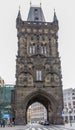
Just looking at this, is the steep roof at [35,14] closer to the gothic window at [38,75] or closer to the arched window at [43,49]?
the arched window at [43,49]

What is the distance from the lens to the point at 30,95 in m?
57.0

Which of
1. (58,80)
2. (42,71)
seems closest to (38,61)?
(42,71)

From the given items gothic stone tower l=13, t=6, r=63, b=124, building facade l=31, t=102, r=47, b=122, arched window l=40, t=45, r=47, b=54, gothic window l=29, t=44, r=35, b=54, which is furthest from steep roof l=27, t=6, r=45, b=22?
building facade l=31, t=102, r=47, b=122

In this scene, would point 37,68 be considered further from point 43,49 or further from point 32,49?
point 43,49

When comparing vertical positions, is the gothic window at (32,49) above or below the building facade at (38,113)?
above

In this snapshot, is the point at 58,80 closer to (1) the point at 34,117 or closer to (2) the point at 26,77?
(2) the point at 26,77

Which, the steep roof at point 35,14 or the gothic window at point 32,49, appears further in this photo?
the steep roof at point 35,14

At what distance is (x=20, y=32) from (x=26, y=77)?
11641 millimetres

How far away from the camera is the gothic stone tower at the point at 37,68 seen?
5697 centimetres

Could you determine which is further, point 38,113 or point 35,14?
point 38,113

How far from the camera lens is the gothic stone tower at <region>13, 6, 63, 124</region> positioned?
57.0 meters

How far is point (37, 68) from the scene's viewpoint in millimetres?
59219

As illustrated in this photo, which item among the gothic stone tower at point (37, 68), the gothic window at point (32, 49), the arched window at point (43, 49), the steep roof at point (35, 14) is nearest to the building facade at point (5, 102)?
the gothic stone tower at point (37, 68)

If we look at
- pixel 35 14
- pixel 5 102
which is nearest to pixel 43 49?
pixel 35 14
